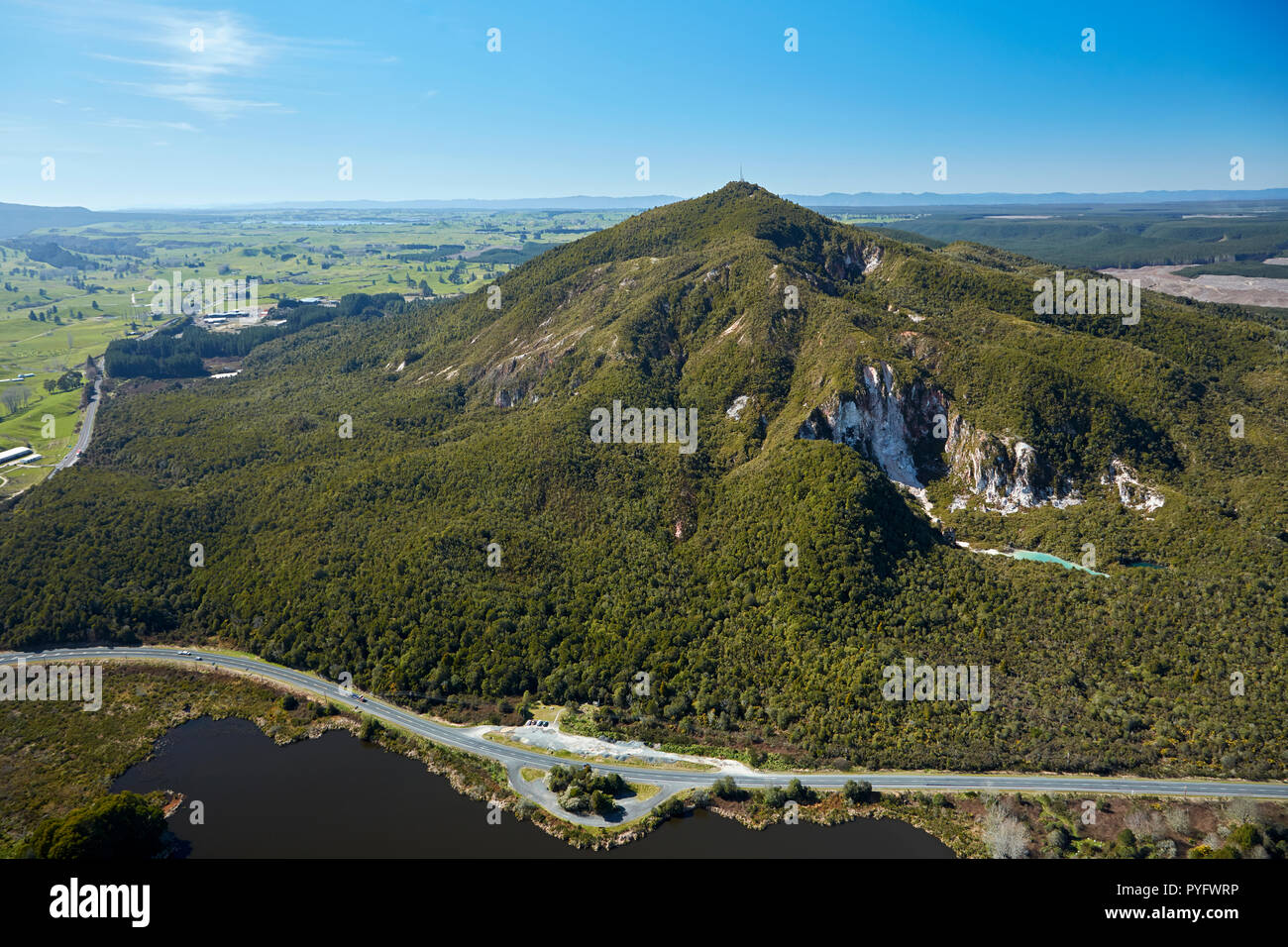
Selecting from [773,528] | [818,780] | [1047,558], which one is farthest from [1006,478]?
[818,780]

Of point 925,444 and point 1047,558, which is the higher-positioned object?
point 925,444

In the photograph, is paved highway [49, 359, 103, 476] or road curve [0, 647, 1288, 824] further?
paved highway [49, 359, 103, 476]

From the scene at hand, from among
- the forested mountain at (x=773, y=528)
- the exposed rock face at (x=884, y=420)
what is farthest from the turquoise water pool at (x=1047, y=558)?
the exposed rock face at (x=884, y=420)

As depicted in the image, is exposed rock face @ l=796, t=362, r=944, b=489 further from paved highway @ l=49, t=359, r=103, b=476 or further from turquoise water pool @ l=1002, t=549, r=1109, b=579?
paved highway @ l=49, t=359, r=103, b=476

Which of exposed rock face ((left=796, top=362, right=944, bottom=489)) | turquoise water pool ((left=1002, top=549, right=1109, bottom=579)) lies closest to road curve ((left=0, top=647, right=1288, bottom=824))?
turquoise water pool ((left=1002, top=549, right=1109, bottom=579))

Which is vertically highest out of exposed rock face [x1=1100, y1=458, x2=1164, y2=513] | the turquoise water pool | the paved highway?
the paved highway

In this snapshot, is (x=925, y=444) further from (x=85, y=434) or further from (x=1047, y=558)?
(x=85, y=434)
